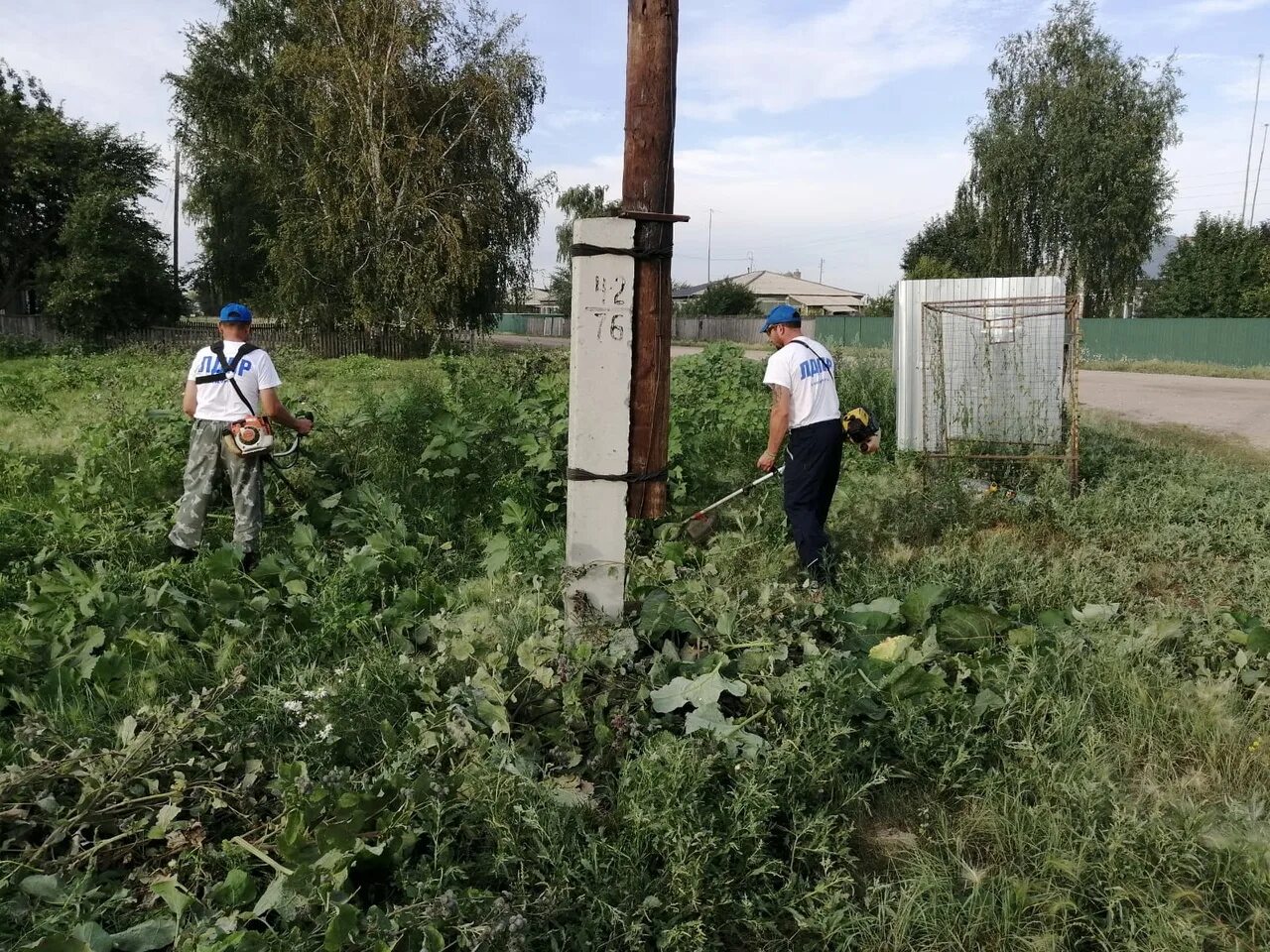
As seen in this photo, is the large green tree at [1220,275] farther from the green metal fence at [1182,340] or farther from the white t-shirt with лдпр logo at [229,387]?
the white t-shirt with лдпр logo at [229,387]

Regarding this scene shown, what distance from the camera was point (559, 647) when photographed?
359 centimetres

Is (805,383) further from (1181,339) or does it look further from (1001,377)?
(1181,339)

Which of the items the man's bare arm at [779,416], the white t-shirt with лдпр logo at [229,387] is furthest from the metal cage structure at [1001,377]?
the white t-shirt with лдпр logo at [229,387]

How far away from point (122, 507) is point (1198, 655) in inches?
239

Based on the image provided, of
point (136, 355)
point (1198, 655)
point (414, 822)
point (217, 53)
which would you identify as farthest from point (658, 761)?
point (217, 53)

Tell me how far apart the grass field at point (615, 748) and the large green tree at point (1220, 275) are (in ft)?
127

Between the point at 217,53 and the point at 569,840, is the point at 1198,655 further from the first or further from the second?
the point at 217,53

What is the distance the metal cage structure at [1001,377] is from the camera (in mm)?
7773

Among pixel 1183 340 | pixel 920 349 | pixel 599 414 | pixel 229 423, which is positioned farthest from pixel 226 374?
pixel 1183 340

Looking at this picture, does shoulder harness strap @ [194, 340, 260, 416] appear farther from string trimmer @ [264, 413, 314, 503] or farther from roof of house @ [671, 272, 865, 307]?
roof of house @ [671, 272, 865, 307]

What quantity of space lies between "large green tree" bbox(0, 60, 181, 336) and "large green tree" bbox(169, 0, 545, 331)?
293 cm

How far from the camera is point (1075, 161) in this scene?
31.7 metres

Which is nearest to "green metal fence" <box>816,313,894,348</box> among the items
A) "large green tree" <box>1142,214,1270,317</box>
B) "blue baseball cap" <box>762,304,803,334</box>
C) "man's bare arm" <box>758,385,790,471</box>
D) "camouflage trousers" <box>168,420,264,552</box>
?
"large green tree" <box>1142,214,1270,317</box>

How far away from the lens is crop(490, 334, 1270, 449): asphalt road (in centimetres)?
1286
